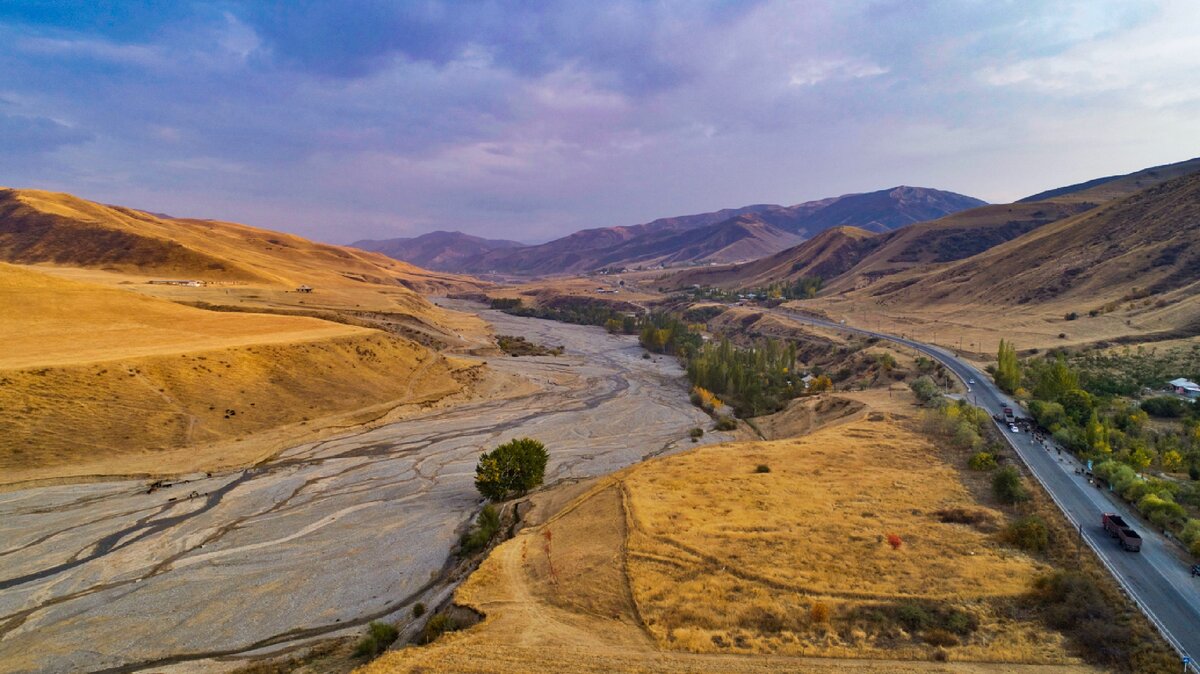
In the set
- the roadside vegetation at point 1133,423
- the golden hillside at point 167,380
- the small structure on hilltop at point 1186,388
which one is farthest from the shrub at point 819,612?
the golden hillside at point 167,380

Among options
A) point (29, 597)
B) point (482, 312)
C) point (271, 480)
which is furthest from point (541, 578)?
point (482, 312)

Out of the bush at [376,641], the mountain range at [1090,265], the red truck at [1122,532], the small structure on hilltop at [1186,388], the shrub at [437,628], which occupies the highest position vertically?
the mountain range at [1090,265]

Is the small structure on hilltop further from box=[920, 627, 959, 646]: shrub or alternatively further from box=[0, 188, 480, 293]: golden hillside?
box=[0, 188, 480, 293]: golden hillside

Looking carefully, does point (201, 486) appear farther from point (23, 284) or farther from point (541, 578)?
point (23, 284)

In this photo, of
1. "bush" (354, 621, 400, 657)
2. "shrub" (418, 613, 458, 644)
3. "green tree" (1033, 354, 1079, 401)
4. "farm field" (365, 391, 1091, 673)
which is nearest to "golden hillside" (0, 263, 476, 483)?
"bush" (354, 621, 400, 657)

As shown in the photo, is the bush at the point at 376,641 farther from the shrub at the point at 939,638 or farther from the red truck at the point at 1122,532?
the red truck at the point at 1122,532

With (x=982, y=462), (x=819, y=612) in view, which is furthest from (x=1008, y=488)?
(x=819, y=612)
